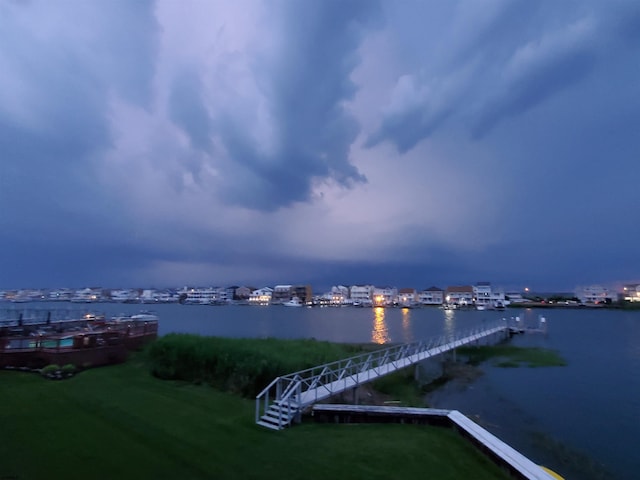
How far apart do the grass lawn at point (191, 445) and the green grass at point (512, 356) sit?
23.4 metres

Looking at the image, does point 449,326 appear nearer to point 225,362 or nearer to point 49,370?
point 225,362

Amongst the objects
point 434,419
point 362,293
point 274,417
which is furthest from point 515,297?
point 274,417

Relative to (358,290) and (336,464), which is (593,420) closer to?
(336,464)

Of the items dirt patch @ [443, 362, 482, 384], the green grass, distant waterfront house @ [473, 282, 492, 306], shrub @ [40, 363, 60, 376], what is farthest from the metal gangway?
distant waterfront house @ [473, 282, 492, 306]

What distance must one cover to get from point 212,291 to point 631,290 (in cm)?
17789

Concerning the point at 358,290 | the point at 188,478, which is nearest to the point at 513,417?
the point at 188,478

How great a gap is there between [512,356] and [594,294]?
140m

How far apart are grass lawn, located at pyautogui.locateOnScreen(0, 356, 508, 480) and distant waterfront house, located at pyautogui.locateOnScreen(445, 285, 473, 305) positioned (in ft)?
460

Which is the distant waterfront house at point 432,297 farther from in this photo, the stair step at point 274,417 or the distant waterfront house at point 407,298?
the stair step at point 274,417

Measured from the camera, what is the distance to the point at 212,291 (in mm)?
182125

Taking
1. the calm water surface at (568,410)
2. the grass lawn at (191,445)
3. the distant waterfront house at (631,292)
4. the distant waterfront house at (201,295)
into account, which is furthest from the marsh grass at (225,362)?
the distant waterfront house at (631,292)

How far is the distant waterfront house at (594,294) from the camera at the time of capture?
139350mm

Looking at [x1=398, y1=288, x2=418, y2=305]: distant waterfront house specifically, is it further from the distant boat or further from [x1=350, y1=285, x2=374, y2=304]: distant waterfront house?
the distant boat

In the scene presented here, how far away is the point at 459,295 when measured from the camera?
14512cm
